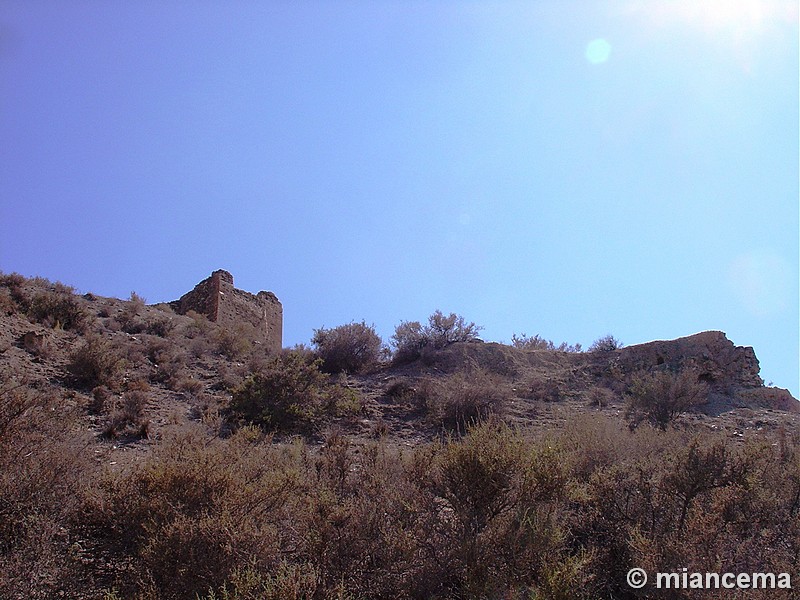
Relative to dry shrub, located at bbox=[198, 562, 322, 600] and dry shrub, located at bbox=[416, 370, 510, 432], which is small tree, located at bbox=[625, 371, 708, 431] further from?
dry shrub, located at bbox=[198, 562, 322, 600]

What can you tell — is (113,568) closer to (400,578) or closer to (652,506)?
(400,578)

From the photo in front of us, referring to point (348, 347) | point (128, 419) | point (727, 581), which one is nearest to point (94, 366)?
point (128, 419)

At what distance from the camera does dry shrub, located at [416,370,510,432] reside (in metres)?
11.2

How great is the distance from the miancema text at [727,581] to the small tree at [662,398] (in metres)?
7.70

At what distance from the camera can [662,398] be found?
12.0 meters

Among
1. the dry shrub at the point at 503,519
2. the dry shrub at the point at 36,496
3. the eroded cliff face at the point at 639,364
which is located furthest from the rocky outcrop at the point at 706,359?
the dry shrub at the point at 36,496

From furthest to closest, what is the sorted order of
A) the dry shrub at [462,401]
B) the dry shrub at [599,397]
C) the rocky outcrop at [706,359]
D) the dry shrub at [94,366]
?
the rocky outcrop at [706,359]
the dry shrub at [599,397]
the dry shrub at [462,401]
the dry shrub at [94,366]

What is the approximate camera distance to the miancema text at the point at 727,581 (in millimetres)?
3521

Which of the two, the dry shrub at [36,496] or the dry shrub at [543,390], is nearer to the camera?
the dry shrub at [36,496]

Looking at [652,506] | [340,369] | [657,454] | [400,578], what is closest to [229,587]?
[400,578]

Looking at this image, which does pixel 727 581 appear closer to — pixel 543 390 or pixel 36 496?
pixel 36 496

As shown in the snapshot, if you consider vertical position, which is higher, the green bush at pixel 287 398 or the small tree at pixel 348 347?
the small tree at pixel 348 347

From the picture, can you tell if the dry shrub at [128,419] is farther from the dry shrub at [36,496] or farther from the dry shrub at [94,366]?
the dry shrub at [36,496]

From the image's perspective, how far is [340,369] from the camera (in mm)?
15617
